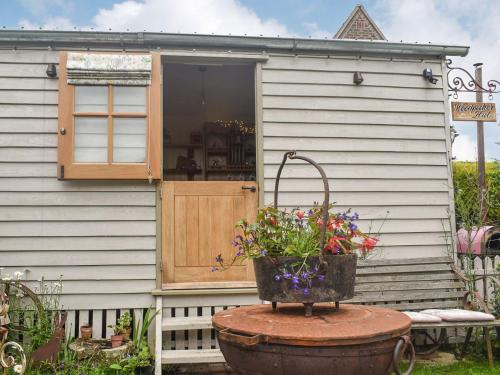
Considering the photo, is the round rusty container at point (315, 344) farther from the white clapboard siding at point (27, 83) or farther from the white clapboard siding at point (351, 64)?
the white clapboard siding at point (27, 83)

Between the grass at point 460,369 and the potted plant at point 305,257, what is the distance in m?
2.16

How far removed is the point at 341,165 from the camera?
16.9 feet

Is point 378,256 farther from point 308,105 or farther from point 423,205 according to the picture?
point 308,105

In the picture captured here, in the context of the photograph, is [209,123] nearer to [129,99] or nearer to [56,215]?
[129,99]

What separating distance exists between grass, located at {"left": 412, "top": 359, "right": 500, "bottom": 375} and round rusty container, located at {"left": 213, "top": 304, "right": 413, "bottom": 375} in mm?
2063

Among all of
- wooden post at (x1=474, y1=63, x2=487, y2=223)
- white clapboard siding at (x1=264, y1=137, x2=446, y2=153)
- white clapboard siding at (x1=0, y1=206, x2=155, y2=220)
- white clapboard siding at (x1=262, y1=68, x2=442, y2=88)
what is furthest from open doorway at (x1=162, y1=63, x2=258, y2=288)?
wooden post at (x1=474, y1=63, x2=487, y2=223)

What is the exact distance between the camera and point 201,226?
4941 mm

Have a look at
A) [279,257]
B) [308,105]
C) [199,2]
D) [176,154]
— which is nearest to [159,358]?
[279,257]

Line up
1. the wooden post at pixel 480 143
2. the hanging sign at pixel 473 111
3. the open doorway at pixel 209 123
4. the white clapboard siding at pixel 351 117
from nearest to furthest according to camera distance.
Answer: the white clapboard siding at pixel 351 117 < the hanging sign at pixel 473 111 < the wooden post at pixel 480 143 < the open doorway at pixel 209 123

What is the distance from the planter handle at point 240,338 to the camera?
236 cm

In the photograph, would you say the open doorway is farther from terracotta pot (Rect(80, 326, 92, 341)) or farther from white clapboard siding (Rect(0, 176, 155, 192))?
terracotta pot (Rect(80, 326, 92, 341))

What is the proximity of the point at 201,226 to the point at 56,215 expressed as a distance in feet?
4.37

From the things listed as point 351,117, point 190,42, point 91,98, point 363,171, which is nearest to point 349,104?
point 351,117

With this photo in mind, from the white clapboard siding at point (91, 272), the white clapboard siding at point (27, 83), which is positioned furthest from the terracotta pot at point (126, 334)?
the white clapboard siding at point (27, 83)
